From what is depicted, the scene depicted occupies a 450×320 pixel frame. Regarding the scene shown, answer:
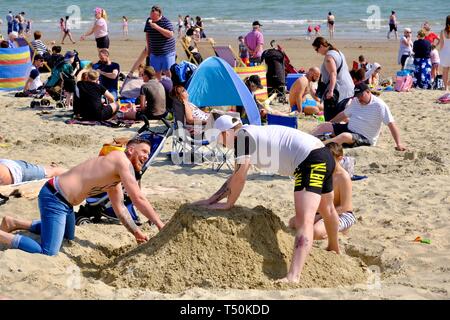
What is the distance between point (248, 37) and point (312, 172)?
41.0ft

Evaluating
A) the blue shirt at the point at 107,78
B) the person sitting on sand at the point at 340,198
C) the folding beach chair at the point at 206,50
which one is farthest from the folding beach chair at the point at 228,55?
the person sitting on sand at the point at 340,198

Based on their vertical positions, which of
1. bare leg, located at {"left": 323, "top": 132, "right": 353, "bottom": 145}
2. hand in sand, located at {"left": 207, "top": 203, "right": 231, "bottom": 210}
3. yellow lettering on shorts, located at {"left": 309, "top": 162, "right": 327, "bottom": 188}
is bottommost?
bare leg, located at {"left": 323, "top": 132, "right": 353, "bottom": 145}

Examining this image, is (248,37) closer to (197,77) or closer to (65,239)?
(197,77)

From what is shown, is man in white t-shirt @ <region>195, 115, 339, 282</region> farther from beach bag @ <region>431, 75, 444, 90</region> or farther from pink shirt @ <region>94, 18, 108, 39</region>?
beach bag @ <region>431, 75, 444, 90</region>

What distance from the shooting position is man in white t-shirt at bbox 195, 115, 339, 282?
5.29m

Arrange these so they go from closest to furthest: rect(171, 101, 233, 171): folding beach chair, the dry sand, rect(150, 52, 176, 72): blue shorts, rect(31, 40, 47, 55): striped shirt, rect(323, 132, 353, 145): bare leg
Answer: the dry sand
rect(171, 101, 233, 171): folding beach chair
rect(323, 132, 353, 145): bare leg
rect(150, 52, 176, 72): blue shorts
rect(31, 40, 47, 55): striped shirt

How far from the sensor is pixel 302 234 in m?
5.25

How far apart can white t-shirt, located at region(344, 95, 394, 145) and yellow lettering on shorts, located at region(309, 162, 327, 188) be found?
4.71 m

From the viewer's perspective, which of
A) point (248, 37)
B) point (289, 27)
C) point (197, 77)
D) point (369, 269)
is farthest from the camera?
point (289, 27)

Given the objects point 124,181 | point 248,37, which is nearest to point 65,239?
point 124,181

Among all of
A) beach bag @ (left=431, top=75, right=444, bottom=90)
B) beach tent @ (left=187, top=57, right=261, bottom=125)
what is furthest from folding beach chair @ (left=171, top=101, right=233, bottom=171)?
beach bag @ (left=431, top=75, right=444, bottom=90)

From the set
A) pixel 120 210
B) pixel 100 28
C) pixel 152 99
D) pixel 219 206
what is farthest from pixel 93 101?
pixel 219 206

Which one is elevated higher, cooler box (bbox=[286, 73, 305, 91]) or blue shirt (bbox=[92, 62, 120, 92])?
blue shirt (bbox=[92, 62, 120, 92])

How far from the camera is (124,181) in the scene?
5.67 meters
